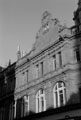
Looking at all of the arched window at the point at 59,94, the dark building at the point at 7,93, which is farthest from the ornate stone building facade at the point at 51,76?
the dark building at the point at 7,93

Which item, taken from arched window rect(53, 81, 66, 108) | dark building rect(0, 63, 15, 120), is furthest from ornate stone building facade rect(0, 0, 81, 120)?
dark building rect(0, 63, 15, 120)

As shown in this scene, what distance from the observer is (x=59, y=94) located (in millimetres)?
22453

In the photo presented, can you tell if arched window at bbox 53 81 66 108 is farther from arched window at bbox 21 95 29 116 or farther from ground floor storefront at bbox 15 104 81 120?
arched window at bbox 21 95 29 116

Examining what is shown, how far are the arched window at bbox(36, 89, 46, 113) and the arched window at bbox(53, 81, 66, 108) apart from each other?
6.10 ft

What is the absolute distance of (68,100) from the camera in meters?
20.8

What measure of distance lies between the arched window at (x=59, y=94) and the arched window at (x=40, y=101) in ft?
6.10

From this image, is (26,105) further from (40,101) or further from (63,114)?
(63,114)

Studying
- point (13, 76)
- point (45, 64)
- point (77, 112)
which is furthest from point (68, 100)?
point (13, 76)

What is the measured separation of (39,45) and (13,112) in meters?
9.61

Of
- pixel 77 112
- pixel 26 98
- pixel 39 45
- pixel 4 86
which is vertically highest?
pixel 39 45

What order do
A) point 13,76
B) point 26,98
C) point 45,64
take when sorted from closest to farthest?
point 45,64, point 26,98, point 13,76

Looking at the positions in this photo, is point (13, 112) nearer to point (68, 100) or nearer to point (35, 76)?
point (35, 76)

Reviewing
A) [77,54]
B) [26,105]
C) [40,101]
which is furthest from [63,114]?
[26,105]

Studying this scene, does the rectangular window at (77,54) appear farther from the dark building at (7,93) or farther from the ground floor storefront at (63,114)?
the dark building at (7,93)
